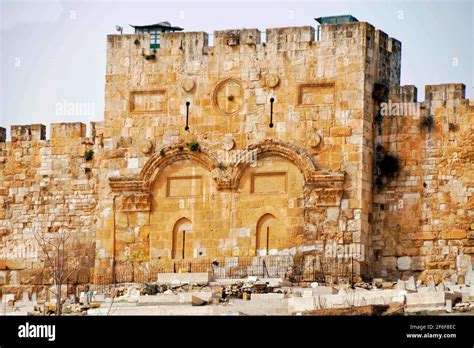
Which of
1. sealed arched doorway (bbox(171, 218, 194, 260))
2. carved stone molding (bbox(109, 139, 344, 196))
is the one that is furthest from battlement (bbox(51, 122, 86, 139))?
sealed arched doorway (bbox(171, 218, 194, 260))

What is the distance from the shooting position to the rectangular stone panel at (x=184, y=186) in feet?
161

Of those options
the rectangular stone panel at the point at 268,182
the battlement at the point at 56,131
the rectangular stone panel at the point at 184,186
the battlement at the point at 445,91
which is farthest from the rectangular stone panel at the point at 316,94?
the battlement at the point at 56,131

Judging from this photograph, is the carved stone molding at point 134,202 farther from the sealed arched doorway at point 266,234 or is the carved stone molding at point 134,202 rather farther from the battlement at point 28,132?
the battlement at point 28,132

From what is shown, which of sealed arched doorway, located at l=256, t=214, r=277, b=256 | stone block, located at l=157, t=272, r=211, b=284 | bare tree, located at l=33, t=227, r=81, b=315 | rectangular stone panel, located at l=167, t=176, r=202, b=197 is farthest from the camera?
bare tree, located at l=33, t=227, r=81, b=315

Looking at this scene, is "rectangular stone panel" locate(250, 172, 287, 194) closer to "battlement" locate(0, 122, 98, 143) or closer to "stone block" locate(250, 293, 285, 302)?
"battlement" locate(0, 122, 98, 143)

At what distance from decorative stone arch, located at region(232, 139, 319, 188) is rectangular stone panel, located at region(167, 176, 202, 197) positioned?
961mm

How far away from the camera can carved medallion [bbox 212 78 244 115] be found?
49031mm

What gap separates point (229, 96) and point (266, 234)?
11.1 feet

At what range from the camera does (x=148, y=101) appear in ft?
164

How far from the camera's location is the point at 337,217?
47.8 m

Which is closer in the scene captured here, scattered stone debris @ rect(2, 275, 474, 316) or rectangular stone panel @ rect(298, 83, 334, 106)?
scattered stone debris @ rect(2, 275, 474, 316)
